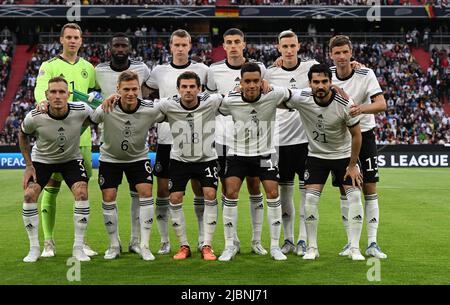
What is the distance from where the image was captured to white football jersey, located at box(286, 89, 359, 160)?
7688mm

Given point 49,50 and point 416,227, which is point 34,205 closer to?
point 416,227

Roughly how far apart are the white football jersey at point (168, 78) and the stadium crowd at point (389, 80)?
69.2 ft

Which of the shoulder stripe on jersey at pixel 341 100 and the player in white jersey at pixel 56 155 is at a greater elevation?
the shoulder stripe on jersey at pixel 341 100

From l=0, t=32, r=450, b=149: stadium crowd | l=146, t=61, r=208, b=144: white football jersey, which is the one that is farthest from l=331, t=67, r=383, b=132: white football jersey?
l=0, t=32, r=450, b=149: stadium crowd

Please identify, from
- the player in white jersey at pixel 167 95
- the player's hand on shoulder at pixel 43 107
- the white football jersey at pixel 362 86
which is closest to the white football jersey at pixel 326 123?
the white football jersey at pixel 362 86

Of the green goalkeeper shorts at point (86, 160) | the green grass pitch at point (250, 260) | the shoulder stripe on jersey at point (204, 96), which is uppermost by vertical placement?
the shoulder stripe on jersey at point (204, 96)

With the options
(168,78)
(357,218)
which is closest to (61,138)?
(168,78)

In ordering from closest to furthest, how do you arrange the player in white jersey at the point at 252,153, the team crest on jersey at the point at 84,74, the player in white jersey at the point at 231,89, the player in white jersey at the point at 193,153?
the player in white jersey at the point at 252,153 < the player in white jersey at the point at 193,153 < the player in white jersey at the point at 231,89 < the team crest on jersey at the point at 84,74

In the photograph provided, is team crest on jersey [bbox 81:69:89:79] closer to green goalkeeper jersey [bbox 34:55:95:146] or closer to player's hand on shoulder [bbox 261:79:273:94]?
green goalkeeper jersey [bbox 34:55:95:146]

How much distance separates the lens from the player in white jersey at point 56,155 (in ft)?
25.8

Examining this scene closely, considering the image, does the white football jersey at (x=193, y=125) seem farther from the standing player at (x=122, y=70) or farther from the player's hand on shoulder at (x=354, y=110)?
the player's hand on shoulder at (x=354, y=110)

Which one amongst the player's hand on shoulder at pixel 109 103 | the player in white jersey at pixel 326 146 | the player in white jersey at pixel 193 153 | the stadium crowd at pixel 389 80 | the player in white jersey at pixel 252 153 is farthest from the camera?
the stadium crowd at pixel 389 80

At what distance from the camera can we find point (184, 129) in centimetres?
809

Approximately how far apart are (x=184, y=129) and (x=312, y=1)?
32311 millimetres
